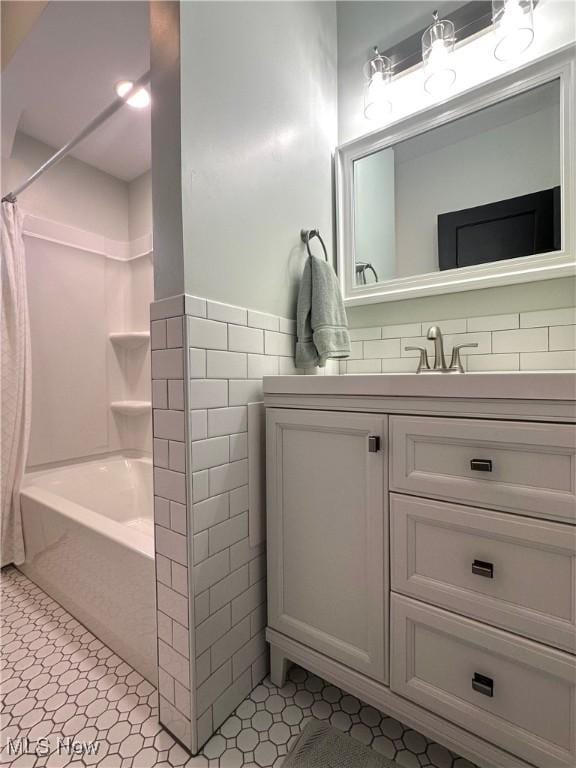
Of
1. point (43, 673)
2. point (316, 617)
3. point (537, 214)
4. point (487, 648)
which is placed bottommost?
point (43, 673)

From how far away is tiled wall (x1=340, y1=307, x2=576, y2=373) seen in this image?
3.63 feet

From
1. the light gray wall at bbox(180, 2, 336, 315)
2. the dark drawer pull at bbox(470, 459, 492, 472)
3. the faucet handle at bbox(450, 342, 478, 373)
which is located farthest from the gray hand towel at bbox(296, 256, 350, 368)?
the dark drawer pull at bbox(470, 459, 492, 472)

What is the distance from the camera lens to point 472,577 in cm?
74

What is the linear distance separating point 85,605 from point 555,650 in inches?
58.6

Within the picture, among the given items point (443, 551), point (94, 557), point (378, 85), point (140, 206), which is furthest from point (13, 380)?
point (378, 85)

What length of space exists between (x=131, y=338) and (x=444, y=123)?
196 cm

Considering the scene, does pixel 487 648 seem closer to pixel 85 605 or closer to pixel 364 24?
pixel 85 605

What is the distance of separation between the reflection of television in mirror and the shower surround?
2.76 ft

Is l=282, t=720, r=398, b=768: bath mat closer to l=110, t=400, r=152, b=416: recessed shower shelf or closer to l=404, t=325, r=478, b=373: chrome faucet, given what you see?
l=404, t=325, r=478, b=373: chrome faucet

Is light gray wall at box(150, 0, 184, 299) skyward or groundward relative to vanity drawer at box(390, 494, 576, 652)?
skyward

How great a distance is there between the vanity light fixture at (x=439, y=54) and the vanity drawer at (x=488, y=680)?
5.66ft

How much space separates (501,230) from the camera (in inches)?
47.6

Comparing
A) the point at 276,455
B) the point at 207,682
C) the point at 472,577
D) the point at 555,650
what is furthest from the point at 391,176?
the point at 207,682

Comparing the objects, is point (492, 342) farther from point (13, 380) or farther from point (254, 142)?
point (13, 380)
